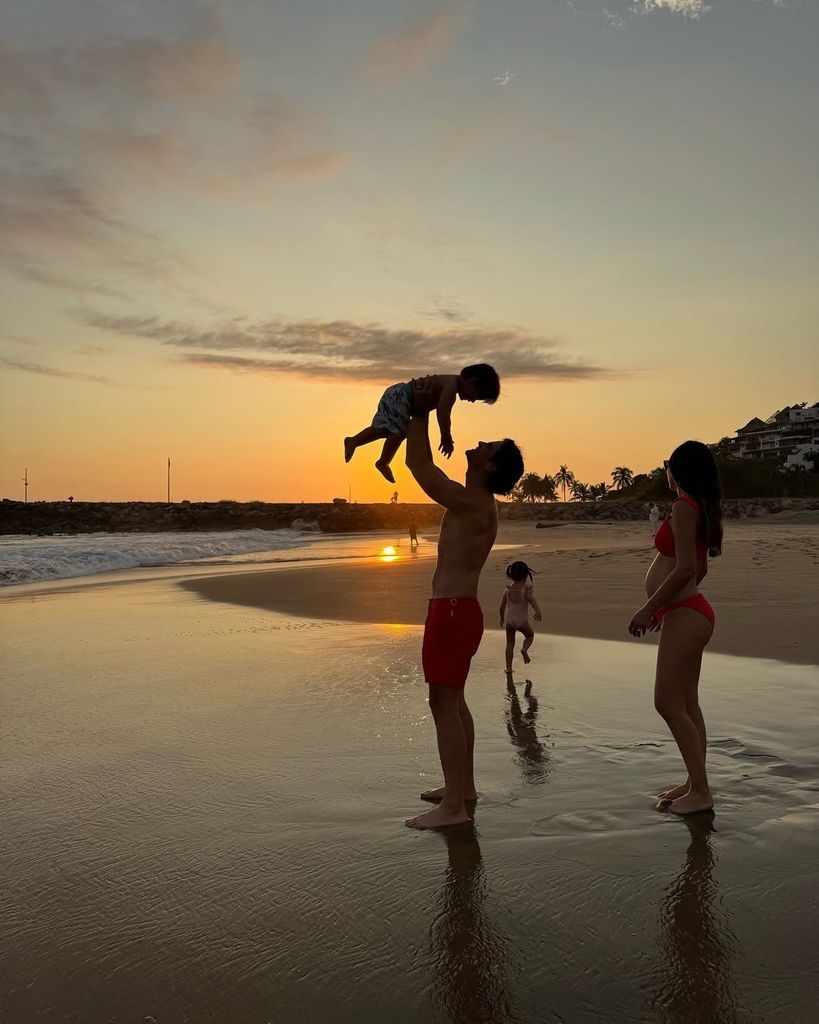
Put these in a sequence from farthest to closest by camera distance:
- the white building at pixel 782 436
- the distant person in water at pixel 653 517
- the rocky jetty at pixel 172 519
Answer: the white building at pixel 782 436
the rocky jetty at pixel 172 519
the distant person in water at pixel 653 517

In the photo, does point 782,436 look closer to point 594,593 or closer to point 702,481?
point 594,593

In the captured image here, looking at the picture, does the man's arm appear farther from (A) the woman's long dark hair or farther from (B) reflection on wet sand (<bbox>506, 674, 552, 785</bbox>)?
(B) reflection on wet sand (<bbox>506, 674, 552, 785</bbox>)

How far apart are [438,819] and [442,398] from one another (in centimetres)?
213

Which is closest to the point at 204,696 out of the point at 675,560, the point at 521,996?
the point at 675,560

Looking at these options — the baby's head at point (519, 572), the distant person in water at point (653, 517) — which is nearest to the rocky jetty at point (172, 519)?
the distant person in water at point (653, 517)

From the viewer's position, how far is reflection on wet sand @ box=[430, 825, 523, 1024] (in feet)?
8.46

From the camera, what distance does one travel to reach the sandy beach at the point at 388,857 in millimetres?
2680

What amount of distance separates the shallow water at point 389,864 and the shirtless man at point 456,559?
0.50 m

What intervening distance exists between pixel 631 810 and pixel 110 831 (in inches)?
105

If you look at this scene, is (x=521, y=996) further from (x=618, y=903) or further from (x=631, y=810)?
(x=631, y=810)

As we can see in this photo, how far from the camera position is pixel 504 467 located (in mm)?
4336

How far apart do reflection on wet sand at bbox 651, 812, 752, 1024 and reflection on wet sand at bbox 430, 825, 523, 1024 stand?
0.50 meters

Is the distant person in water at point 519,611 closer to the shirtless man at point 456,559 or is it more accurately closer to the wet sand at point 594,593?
the wet sand at point 594,593

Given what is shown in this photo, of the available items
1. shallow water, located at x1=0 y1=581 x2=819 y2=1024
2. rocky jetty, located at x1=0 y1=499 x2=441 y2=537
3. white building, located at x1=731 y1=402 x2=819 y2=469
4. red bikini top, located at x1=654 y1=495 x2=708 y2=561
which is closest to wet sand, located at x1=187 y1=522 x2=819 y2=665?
shallow water, located at x1=0 y1=581 x2=819 y2=1024
